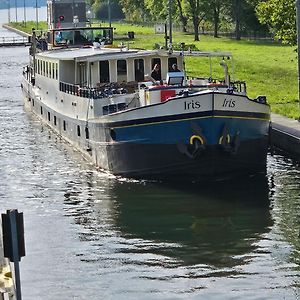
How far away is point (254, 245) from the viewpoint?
81.1 feet

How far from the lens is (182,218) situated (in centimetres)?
2781

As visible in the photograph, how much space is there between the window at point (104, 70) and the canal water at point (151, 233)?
2.88m

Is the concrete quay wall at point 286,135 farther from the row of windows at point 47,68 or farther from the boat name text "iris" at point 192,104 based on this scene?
the row of windows at point 47,68

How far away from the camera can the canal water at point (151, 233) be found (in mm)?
21375

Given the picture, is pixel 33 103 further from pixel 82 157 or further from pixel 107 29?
pixel 82 157

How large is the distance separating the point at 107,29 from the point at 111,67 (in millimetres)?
14578

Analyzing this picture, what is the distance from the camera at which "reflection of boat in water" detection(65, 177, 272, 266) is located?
24.5 metres

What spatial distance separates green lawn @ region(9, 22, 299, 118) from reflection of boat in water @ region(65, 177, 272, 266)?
38.6ft

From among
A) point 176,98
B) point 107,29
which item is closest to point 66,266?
point 176,98

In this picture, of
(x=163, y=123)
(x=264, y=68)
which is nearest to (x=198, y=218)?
(x=163, y=123)

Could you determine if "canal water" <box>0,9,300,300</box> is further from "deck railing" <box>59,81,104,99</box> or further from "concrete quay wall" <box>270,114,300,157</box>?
"deck railing" <box>59,81,104,99</box>

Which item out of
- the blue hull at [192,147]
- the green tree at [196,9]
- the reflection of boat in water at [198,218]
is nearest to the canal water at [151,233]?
the reflection of boat in water at [198,218]

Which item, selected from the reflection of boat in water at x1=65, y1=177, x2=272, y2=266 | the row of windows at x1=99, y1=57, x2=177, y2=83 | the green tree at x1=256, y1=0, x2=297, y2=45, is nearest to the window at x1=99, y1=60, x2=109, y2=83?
the row of windows at x1=99, y1=57, x2=177, y2=83

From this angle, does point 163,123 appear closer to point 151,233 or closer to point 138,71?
point 151,233
